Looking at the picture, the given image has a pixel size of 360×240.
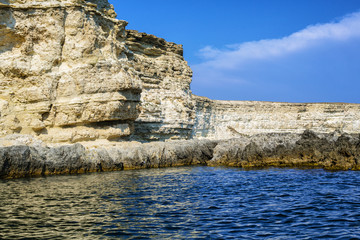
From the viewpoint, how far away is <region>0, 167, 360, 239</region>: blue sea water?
8.84m

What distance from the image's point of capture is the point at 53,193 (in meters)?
13.7

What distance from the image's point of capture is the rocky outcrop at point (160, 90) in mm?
35625

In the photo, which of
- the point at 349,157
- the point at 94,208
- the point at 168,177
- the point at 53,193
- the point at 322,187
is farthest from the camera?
the point at 349,157

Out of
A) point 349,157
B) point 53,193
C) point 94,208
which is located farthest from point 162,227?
point 349,157

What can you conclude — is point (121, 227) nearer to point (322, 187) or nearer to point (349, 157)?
point (322, 187)

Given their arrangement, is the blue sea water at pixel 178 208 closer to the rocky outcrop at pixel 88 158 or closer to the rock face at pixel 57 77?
the rocky outcrop at pixel 88 158

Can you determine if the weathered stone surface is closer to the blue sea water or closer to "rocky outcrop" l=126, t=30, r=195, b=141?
the blue sea water

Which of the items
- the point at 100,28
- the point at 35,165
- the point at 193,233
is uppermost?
the point at 100,28

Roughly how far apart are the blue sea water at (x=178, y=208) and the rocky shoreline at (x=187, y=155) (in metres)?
2.14

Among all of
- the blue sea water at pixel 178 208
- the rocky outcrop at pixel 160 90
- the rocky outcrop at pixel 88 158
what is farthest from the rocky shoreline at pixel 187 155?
the rocky outcrop at pixel 160 90

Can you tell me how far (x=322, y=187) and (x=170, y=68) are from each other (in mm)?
28564

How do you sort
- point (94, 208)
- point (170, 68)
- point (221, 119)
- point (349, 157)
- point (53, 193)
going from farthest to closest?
point (221, 119), point (170, 68), point (349, 157), point (53, 193), point (94, 208)

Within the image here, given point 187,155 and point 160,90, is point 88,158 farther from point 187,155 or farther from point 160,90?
point 160,90

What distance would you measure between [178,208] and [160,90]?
91.4ft
